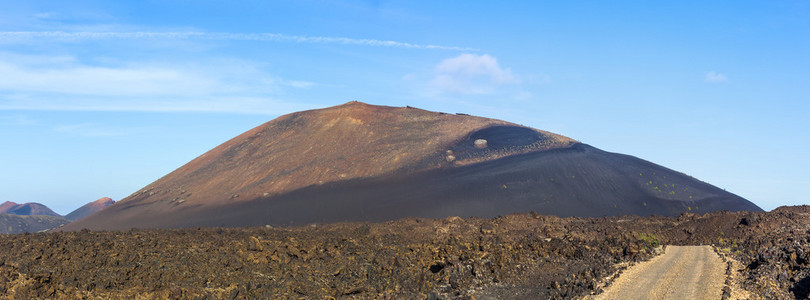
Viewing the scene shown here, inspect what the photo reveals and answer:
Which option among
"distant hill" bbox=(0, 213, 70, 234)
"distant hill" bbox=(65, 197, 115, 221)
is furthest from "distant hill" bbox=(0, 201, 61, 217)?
"distant hill" bbox=(0, 213, 70, 234)

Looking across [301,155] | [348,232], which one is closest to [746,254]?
[348,232]

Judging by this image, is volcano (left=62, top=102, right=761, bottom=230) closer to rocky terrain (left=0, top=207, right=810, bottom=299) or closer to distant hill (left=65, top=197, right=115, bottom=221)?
rocky terrain (left=0, top=207, right=810, bottom=299)

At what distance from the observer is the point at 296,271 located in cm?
2053

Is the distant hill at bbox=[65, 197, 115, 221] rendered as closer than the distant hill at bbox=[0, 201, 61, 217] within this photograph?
Yes

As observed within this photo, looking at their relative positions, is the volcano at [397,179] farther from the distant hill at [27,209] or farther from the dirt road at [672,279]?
the distant hill at [27,209]

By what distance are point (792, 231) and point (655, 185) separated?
34722 millimetres

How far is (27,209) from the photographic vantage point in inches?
6142

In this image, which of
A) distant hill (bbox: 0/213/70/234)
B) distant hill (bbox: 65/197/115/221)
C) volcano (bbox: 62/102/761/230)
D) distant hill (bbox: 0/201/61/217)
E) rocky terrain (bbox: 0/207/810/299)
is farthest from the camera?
distant hill (bbox: 0/201/61/217)

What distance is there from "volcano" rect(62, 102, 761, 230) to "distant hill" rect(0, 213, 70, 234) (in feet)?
87.3

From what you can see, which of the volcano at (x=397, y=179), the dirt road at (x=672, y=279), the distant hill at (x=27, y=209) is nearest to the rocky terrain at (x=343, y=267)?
the dirt road at (x=672, y=279)

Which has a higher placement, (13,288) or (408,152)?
(408,152)

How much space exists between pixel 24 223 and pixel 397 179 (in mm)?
71285

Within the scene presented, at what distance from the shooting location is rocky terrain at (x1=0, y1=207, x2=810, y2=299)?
719 inches

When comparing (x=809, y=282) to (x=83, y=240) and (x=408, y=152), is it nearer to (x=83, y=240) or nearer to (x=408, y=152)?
(x=83, y=240)
